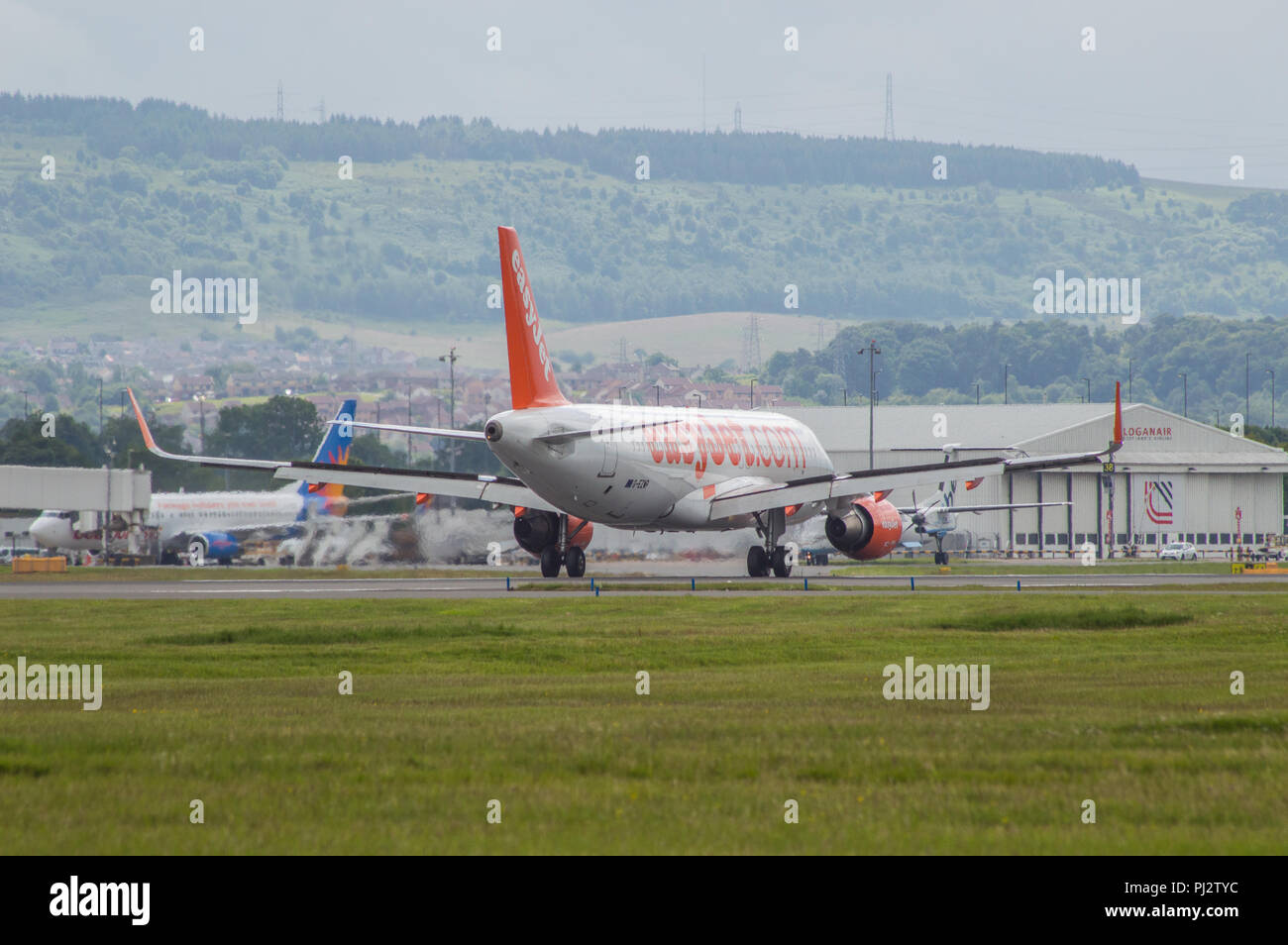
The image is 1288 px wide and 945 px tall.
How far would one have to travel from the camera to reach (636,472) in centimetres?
4541

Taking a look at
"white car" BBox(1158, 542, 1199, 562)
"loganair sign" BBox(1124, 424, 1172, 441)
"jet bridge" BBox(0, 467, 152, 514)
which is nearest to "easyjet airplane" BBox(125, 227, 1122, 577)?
"jet bridge" BBox(0, 467, 152, 514)

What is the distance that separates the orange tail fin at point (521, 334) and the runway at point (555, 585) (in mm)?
5110

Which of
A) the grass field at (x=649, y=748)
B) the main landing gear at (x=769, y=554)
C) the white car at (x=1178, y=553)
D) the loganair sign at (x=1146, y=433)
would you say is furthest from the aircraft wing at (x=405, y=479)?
the loganair sign at (x=1146, y=433)

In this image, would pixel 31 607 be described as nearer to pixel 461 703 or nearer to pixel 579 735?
pixel 461 703

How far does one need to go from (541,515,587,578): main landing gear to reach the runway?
55 centimetres

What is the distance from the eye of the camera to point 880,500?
51.8m

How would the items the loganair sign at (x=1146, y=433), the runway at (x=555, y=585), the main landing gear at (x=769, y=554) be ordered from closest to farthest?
the runway at (x=555, y=585) → the main landing gear at (x=769, y=554) → the loganair sign at (x=1146, y=433)

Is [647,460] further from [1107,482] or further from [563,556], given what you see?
[1107,482]

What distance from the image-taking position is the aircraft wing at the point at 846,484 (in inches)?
1706

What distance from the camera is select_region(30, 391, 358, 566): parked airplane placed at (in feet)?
277

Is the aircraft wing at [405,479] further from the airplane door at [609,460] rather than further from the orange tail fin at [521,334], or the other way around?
the orange tail fin at [521,334]

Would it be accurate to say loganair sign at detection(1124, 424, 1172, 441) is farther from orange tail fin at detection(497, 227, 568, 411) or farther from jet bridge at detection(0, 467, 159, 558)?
orange tail fin at detection(497, 227, 568, 411)

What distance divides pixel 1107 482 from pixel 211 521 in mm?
55353
